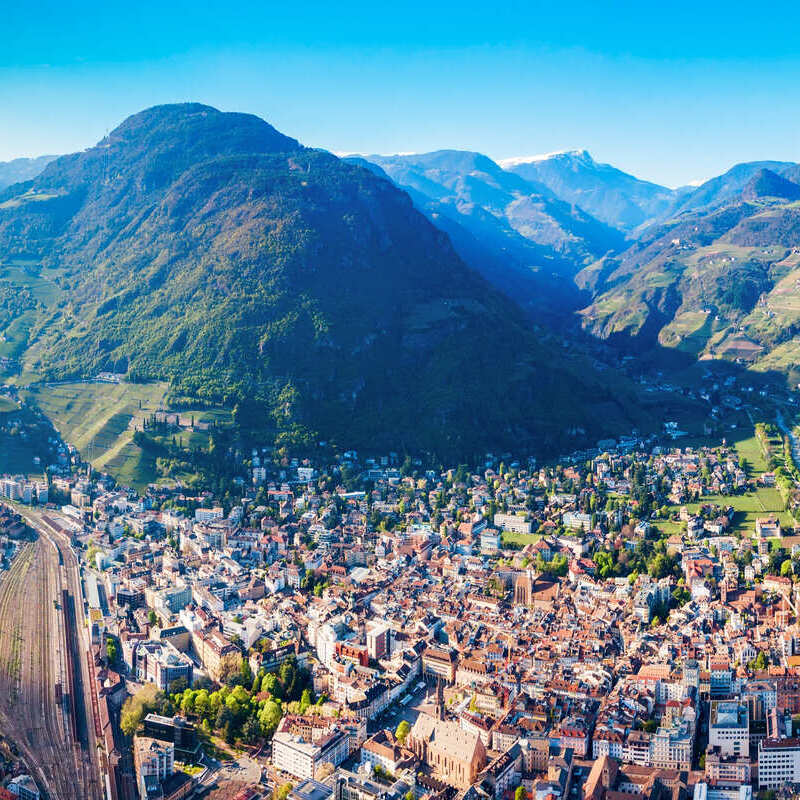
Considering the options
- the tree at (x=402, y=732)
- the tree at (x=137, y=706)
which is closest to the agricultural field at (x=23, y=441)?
the tree at (x=137, y=706)

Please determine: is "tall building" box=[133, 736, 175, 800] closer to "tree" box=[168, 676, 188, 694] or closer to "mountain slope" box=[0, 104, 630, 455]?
"tree" box=[168, 676, 188, 694]

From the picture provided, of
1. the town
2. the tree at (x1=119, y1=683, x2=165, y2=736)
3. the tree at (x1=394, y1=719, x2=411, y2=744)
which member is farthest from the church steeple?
the tree at (x1=119, y1=683, x2=165, y2=736)

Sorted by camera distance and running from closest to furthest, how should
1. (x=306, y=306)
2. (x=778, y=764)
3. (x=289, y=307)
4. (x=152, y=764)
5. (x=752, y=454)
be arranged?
1. (x=778, y=764)
2. (x=152, y=764)
3. (x=752, y=454)
4. (x=289, y=307)
5. (x=306, y=306)

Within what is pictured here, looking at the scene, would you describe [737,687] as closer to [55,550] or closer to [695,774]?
[695,774]

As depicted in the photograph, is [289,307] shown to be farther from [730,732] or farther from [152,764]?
[730,732]

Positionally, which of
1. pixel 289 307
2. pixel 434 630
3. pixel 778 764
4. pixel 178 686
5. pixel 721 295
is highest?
pixel 721 295

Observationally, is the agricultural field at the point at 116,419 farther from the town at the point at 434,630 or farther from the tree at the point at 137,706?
the tree at the point at 137,706

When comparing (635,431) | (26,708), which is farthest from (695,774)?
(635,431)

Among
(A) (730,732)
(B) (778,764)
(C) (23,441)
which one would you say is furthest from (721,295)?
(B) (778,764)
